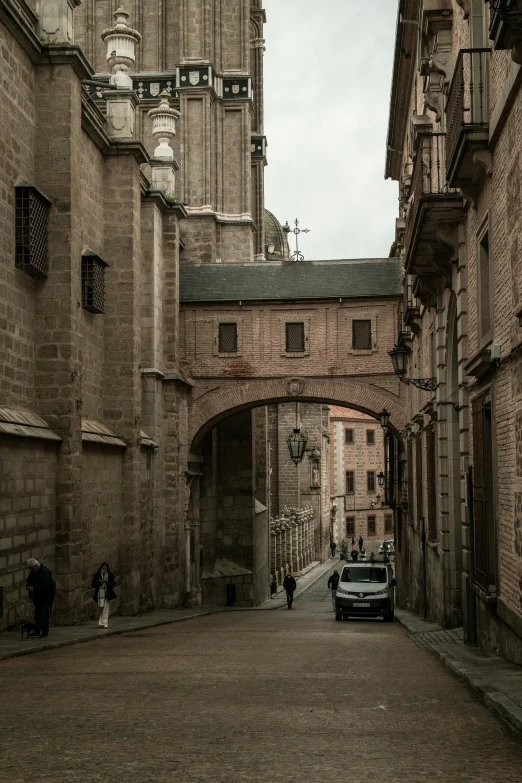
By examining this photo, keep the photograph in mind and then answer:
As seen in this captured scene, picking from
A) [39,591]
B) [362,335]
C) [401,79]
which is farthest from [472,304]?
[362,335]

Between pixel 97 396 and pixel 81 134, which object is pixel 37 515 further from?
pixel 81 134

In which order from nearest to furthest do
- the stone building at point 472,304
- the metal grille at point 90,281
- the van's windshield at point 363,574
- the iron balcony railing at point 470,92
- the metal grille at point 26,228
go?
the stone building at point 472,304 → the iron balcony railing at point 470,92 → the metal grille at point 26,228 → the metal grille at point 90,281 → the van's windshield at point 363,574

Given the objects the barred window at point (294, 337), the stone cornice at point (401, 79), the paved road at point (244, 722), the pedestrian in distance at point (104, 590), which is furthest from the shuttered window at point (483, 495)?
the barred window at point (294, 337)

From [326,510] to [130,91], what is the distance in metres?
59.4

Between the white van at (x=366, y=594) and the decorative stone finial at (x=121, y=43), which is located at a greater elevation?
the decorative stone finial at (x=121, y=43)

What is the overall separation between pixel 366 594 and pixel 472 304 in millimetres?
13567

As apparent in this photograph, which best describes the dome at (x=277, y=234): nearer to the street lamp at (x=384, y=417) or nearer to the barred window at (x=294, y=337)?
the barred window at (x=294, y=337)

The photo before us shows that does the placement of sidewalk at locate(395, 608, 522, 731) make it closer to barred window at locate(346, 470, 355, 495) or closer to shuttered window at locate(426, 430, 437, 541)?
shuttered window at locate(426, 430, 437, 541)

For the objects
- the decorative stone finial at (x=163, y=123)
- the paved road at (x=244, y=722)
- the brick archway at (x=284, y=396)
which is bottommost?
the paved road at (x=244, y=722)

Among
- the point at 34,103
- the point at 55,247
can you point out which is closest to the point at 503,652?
the point at 55,247

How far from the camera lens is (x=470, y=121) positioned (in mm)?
13828

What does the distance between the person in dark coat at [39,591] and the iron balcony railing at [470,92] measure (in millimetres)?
8183

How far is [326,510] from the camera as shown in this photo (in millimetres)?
82938

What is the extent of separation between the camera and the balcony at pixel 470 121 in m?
13.2
